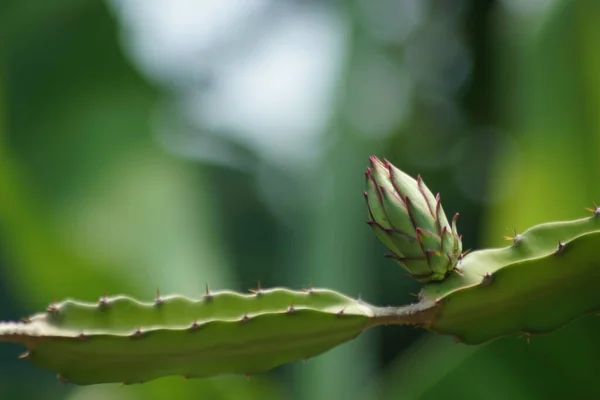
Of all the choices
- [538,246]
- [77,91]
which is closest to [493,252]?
[538,246]

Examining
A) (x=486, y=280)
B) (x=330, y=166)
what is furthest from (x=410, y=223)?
(x=330, y=166)

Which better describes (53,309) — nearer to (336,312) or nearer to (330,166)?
(336,312)

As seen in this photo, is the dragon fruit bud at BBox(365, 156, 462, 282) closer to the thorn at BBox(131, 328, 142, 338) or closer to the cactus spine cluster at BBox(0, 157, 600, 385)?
the cactus spine cluster at BBox(0, 157, 600, 385)

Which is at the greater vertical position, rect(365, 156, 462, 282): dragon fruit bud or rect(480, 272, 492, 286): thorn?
rect(365, 156, 462, 282): dragon fruit bud

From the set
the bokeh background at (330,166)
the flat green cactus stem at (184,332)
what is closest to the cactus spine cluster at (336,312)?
the flat green cactus stem at (184,332)

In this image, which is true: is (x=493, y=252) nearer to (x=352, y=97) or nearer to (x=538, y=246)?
(x=538, y=246)

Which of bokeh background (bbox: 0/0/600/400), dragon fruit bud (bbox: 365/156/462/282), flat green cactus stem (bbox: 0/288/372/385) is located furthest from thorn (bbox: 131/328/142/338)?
bokeh background (bbox: 0/0/600/400)

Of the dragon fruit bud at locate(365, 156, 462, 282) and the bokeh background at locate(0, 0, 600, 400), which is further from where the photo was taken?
the bokeh background at locate(0, 0, 600, 400)

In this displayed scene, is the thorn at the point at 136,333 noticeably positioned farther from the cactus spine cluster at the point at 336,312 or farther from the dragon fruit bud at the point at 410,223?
the dragon fruit bud at the point at 410,223
